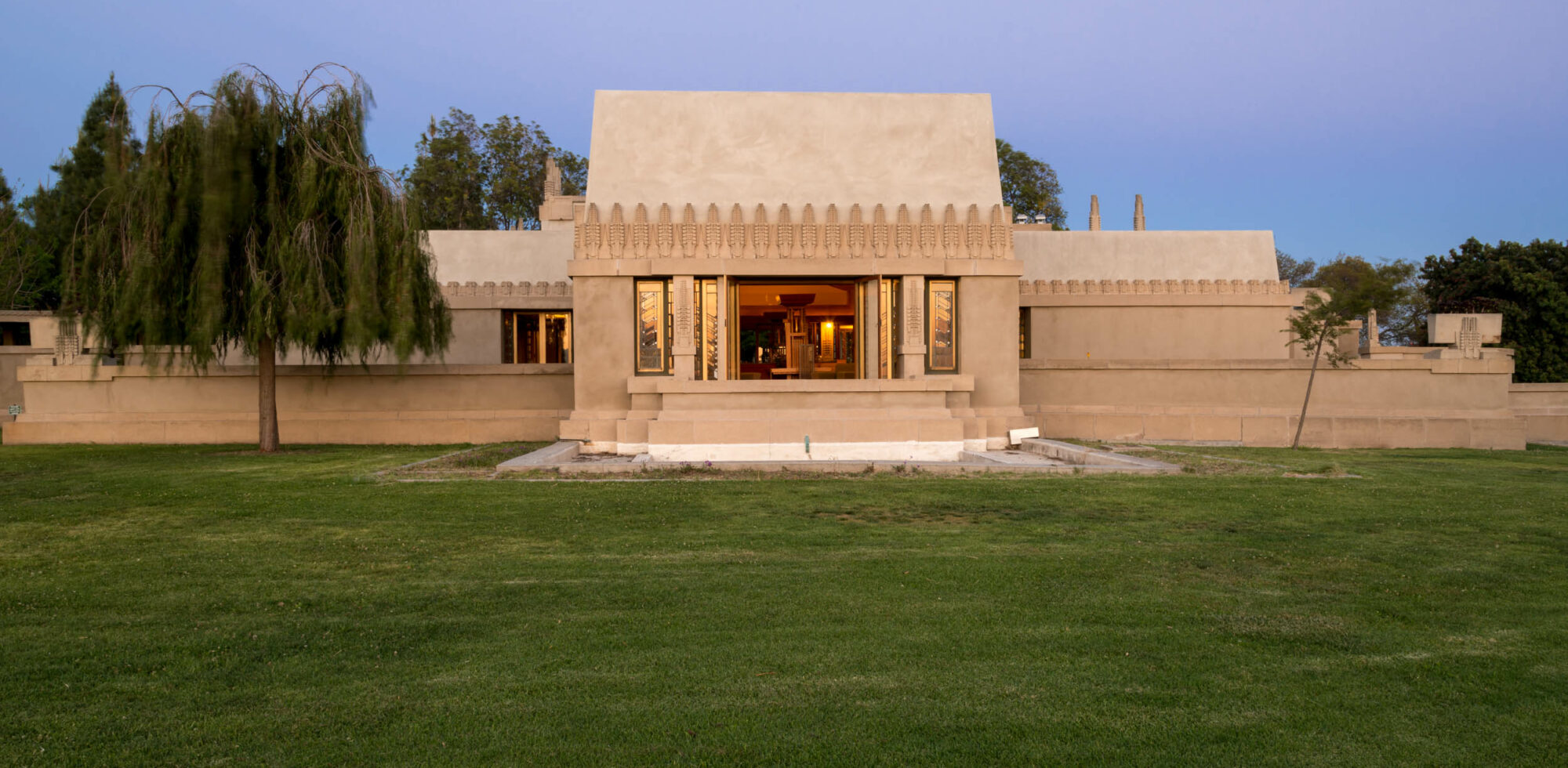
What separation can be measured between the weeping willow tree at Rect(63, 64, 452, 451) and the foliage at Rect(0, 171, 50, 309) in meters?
35.0

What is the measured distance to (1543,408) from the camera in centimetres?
2842

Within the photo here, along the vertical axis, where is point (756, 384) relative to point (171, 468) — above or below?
above

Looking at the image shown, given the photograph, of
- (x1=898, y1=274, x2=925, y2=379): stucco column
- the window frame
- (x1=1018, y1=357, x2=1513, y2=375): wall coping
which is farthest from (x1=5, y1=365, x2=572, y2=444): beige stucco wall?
(x1=1018, y1=357, x2=1513, y2=375): wall coping

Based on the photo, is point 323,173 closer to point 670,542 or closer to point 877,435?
point 877,435

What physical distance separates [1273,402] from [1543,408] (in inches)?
446

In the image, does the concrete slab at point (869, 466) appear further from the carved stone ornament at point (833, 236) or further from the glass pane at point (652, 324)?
the carved stone ornament at point (833, 236)

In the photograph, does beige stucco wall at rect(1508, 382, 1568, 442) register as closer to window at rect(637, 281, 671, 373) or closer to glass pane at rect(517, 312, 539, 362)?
window at rect(637, 281, 671, 373)

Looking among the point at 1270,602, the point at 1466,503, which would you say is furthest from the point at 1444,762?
the point at 1466,503

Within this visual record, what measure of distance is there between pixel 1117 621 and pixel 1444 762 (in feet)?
7.62

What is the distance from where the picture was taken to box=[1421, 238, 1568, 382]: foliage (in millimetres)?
43594

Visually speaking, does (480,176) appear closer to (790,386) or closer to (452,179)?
(452,179)

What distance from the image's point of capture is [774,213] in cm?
2136

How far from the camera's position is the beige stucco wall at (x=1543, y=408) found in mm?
28000

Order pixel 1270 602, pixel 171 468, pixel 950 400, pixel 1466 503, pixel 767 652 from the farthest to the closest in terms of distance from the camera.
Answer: pixel 950 400 < pixel 171 468 < pixel 1466 503 < pixel 1270 602 < pixel 767 652
